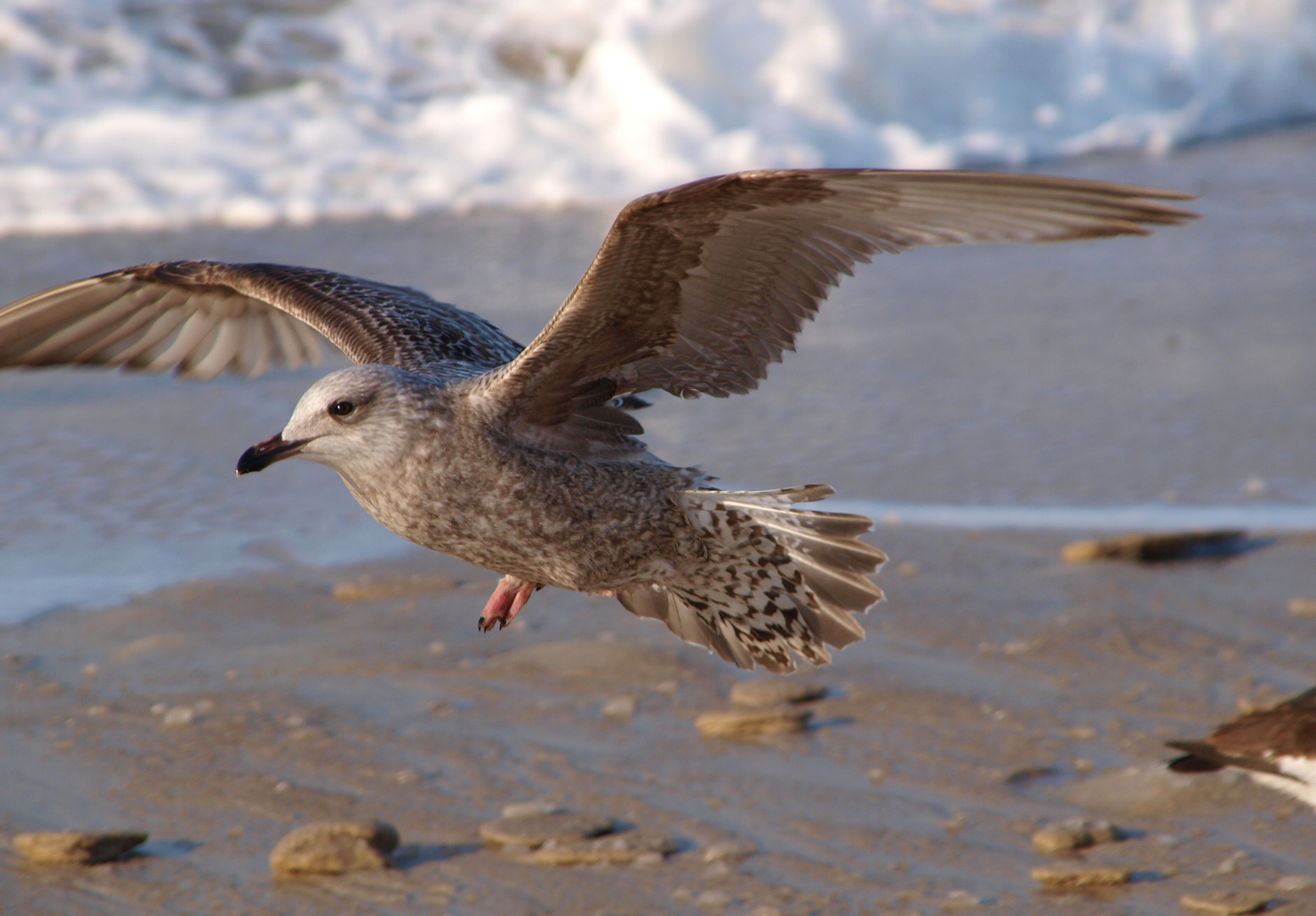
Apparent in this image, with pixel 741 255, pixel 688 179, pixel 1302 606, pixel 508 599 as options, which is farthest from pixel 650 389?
pixel 688 179

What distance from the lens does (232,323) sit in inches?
169

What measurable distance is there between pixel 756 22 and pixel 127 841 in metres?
9.37

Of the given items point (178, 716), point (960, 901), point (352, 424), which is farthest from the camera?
point (178, 716)

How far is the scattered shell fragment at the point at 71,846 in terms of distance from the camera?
3320mm

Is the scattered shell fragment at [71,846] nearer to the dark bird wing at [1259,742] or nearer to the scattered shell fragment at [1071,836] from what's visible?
the scattered shell fragment at [1071,836]

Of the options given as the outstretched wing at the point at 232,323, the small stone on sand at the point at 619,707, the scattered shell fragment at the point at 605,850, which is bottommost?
the scattered shell fragment at the point at 605,850

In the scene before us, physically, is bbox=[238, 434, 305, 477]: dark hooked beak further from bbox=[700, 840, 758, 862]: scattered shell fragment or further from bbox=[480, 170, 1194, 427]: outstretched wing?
bbox=[700, 840, 758, 862]: scattered shell fragment

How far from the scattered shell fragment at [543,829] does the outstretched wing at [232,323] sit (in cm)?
109

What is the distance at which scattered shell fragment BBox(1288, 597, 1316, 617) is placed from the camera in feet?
14.5

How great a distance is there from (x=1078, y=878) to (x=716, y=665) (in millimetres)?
1325

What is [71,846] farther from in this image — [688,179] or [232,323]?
[688,179]

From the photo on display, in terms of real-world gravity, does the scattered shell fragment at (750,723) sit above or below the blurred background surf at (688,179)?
below

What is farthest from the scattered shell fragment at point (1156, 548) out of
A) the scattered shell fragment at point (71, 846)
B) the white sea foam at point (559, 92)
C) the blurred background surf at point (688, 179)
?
the white sea foam at point (559, 92)

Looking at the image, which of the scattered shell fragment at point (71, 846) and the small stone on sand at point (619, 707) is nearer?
Answer: the scattered shell fragment at point (71, 846)
